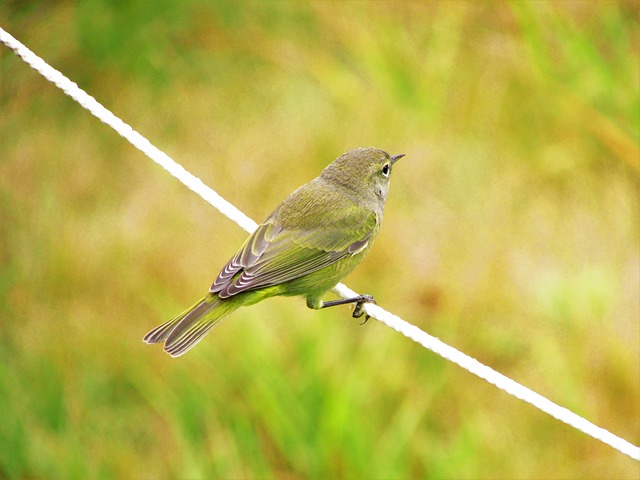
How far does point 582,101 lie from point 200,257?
200 cm

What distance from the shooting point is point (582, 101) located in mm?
5090

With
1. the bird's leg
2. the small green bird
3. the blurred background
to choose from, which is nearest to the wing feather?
the small green bird

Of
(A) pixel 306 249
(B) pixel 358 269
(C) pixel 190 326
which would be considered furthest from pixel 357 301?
(B) pixel 358 269

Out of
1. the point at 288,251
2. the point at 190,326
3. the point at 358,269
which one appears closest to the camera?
the point at 190,326

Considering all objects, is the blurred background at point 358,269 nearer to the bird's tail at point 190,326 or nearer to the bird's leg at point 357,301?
the bird's leg at point 357,301

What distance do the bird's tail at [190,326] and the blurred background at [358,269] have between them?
63 cm

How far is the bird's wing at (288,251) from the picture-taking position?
3205mm

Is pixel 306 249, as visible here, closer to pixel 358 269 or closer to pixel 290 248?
pixel 290 248

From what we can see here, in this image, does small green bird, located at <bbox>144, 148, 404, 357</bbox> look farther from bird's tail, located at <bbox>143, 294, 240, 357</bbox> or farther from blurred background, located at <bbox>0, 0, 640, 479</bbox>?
blurred background, located at <bbox>0, 0, 640, 479</bbox>

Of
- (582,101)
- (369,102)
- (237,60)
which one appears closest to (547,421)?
(582,101)

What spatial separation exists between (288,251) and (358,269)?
51.0 inches

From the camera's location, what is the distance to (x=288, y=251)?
337cm

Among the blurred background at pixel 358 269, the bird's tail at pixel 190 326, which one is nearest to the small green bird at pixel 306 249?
the bird's tail at pixel 190 326

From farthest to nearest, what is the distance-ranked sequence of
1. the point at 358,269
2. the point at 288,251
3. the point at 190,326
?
the point at 358,269, the point at 288,251, the point at 190,326
